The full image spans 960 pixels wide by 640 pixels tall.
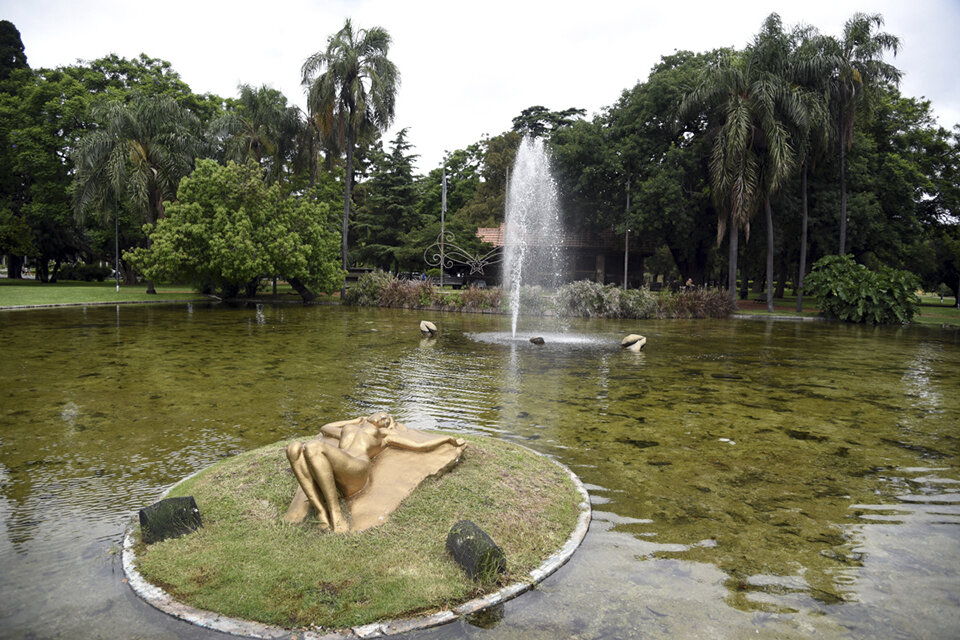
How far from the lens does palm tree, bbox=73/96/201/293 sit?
28.4 m

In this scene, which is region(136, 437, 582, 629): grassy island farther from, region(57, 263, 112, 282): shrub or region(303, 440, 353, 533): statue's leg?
region(57, 263, 112, 282): shrub

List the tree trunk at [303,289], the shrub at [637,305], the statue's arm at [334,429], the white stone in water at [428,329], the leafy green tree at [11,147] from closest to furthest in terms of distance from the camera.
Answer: the statue's arm at [334,429], the white stone in water at [428,329], the shrub at [637,305], the tree trunk at [303,289], the leafy green tree at [11,147]

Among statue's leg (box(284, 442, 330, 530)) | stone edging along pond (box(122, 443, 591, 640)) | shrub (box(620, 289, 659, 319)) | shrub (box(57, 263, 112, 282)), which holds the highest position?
shrub (box(57, 263, 112, 282))

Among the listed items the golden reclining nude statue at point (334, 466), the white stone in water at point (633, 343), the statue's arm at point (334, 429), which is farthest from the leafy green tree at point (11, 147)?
the golden reclining nude statue at point (334, 466)

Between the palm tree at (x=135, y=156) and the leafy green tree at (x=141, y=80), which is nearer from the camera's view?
the palm tree at (x=135, y=156)

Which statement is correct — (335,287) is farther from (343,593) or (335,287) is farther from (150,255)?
(343,593)

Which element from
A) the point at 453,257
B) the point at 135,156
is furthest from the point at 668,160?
the point at 135,156

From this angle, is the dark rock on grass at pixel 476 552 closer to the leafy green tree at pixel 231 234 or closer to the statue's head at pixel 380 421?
the statue's head at pixel 380 421

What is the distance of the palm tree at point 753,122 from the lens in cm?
2480

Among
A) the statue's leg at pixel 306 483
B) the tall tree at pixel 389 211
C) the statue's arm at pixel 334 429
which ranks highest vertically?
the tall tree at pixel 389 211

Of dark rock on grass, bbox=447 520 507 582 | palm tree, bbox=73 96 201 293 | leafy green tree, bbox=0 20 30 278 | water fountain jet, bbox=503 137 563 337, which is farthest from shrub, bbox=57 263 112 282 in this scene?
dark rock on grass, bbox=447 520 507 582

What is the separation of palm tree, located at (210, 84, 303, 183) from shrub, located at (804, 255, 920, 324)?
27.7 meters

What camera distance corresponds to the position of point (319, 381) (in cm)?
966

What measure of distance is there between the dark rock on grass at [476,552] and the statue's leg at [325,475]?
736 mm
